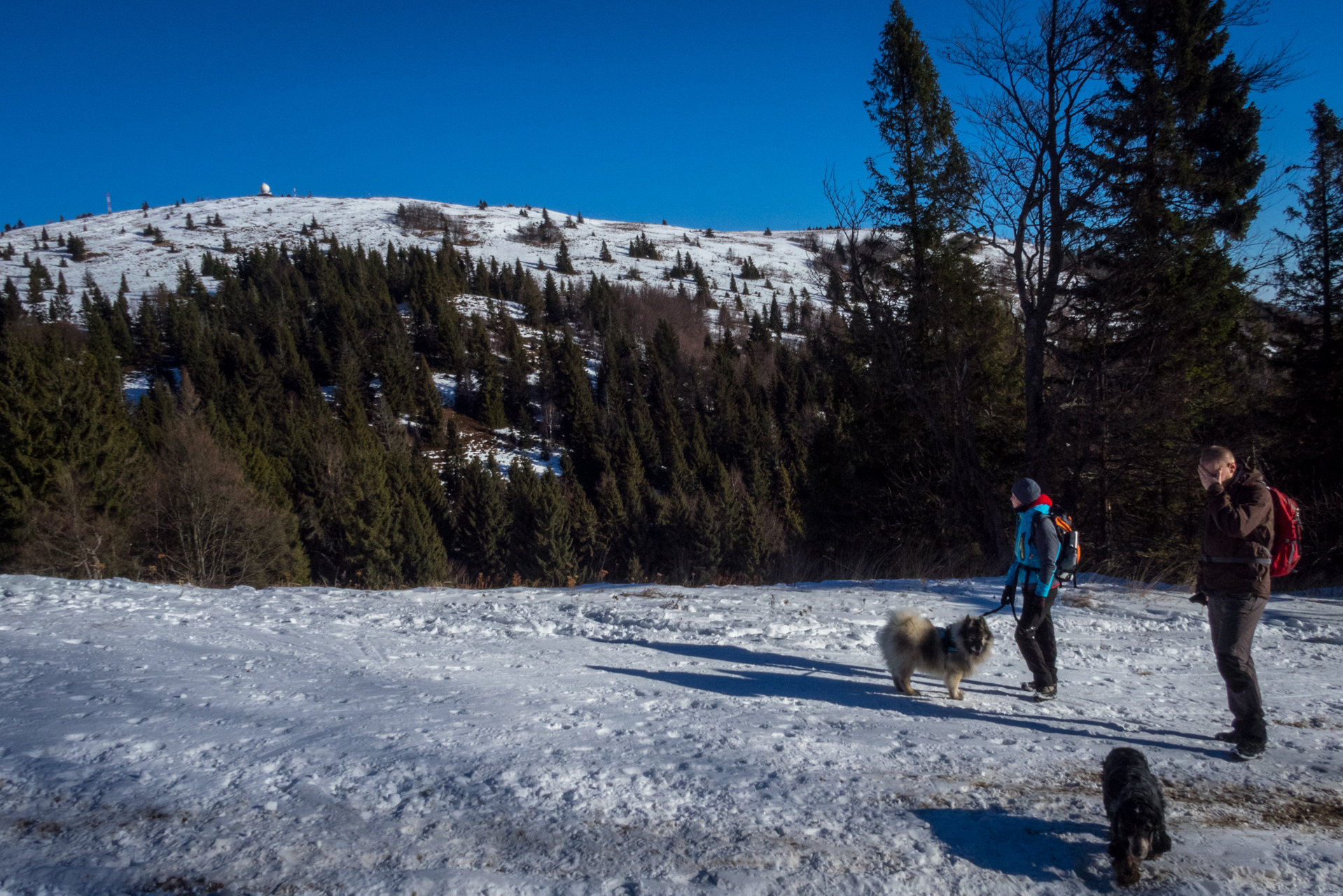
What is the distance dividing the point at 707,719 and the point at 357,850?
2.24 metres

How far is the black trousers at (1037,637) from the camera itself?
16.2 ft

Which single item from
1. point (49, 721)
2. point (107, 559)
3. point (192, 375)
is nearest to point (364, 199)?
point (192, 375)

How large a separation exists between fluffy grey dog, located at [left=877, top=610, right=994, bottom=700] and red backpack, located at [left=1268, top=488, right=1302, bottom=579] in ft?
5.79

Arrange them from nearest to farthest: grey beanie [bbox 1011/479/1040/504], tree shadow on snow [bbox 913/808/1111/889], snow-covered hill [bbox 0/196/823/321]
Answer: tree shadow on snow [bbox 913/808/1111/889]
grey beanie [bbox 1011/479/1040/504]
snow-covered hill [bbox 0/196/823/321]

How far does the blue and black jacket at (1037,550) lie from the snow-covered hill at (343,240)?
121 meters

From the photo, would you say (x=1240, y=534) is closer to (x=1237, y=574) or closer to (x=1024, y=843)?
(x=1237, y=574)

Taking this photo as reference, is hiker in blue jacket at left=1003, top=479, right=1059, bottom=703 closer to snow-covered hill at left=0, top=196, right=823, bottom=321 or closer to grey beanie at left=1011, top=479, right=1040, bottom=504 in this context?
grey beanie at left=1011, top=479, right=1040, bottom=504

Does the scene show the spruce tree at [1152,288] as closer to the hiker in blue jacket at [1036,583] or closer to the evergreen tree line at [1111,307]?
the evergreen tree line at [1111,307]

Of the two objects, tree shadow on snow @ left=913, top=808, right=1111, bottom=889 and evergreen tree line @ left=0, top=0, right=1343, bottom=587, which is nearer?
tree shadow on snow @ left=913, top=808, right=1111, bottom=889

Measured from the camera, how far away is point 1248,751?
153 inches

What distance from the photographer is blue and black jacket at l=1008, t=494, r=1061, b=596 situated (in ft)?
16.1

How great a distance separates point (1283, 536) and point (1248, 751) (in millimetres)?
1330

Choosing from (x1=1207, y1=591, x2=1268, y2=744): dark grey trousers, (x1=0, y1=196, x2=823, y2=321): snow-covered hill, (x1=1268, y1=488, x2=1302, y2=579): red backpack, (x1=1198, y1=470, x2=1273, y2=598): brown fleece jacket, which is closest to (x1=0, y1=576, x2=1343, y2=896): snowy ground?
(x1=1207, y1=591, x2=1268, y2=744): dark grey trousers

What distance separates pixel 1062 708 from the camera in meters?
4.82
